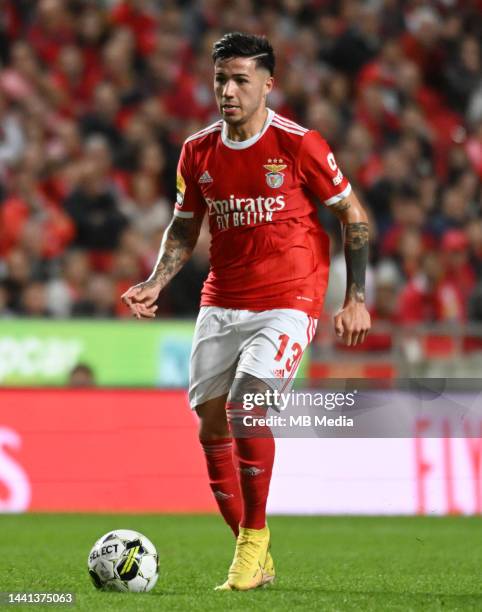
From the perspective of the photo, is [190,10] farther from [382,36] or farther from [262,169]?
[262,169]

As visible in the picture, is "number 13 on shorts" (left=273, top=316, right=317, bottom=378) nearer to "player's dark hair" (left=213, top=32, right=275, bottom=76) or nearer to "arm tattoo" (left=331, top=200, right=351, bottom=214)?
"arm tattoo" (left=331, top=200, right=351, bottom=214)

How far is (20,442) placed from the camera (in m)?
11.0

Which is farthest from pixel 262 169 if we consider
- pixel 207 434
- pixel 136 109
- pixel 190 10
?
pixel 190 10

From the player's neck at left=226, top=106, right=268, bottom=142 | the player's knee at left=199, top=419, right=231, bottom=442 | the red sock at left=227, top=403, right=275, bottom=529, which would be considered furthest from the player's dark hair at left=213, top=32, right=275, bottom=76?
the player's knee at left=199, top=419, right=231, bottom=442

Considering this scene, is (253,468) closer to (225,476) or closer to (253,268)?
(225,476)

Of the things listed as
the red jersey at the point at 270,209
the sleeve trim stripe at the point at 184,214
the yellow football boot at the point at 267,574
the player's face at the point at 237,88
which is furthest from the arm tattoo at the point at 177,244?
the yellow football boot at the point at 267,574

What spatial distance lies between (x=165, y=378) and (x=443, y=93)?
625cm

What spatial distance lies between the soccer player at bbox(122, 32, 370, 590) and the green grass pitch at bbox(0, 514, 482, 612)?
0.42 metres

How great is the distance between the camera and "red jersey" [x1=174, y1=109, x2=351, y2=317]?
19.6ft

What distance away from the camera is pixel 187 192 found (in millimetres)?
6297

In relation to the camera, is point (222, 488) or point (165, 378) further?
point (165, 378)

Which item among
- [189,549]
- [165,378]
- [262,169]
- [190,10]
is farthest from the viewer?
[190,10]

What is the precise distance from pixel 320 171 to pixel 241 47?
656mm

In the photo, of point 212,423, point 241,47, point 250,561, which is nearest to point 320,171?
point 241,47
